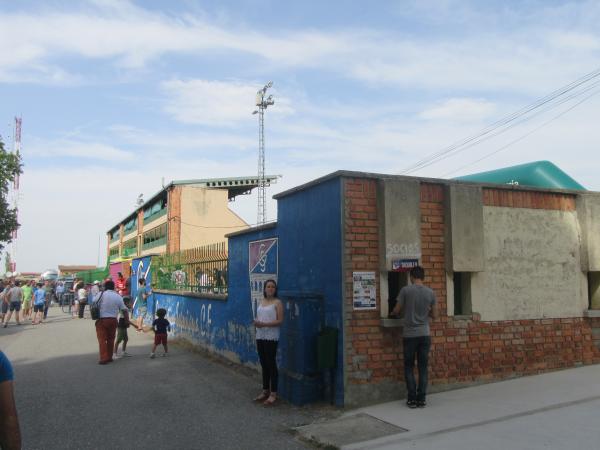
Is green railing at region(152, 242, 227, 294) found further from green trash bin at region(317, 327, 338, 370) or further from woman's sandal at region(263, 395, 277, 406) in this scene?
green trash bin at region(317, 327, 338, 370)

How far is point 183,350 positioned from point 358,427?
7.56m

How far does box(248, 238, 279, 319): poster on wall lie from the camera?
8867mm

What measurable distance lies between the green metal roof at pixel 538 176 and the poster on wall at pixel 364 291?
4.09 meters

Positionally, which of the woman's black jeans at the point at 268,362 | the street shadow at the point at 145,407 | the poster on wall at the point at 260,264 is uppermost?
the poster on wall at the point at 260,264

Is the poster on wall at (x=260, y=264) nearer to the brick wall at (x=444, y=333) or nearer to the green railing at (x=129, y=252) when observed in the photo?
A: the brick wall at (x=444, y=333)

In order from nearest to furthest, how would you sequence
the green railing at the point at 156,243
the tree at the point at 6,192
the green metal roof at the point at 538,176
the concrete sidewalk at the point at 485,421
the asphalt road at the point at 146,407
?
the concrete sidewalk at the point at 485,421 < the asphalt road at the point at 146,407 < the green metal roof at the point at 538,176 < the tree at the point at 6,192 < the green railing at the point at 156,243

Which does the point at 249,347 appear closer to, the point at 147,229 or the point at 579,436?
the point at 579,436

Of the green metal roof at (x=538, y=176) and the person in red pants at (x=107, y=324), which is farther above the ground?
the green metal roof at (x=538, y=176)

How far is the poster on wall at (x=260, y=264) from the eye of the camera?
8867 millimetres

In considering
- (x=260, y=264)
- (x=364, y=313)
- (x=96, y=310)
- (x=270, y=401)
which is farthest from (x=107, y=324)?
(x=364, y=313)

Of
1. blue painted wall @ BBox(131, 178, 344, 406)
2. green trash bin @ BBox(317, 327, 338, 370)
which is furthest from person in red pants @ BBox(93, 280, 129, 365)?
green trash bin @ BBox(317, 327, 338, 370)

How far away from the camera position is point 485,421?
5.66 m

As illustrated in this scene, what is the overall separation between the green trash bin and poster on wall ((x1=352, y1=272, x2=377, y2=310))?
1.51 ft

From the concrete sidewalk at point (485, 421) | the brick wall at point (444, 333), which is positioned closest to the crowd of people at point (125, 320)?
the concrete sidewalk at point (485, 421)
